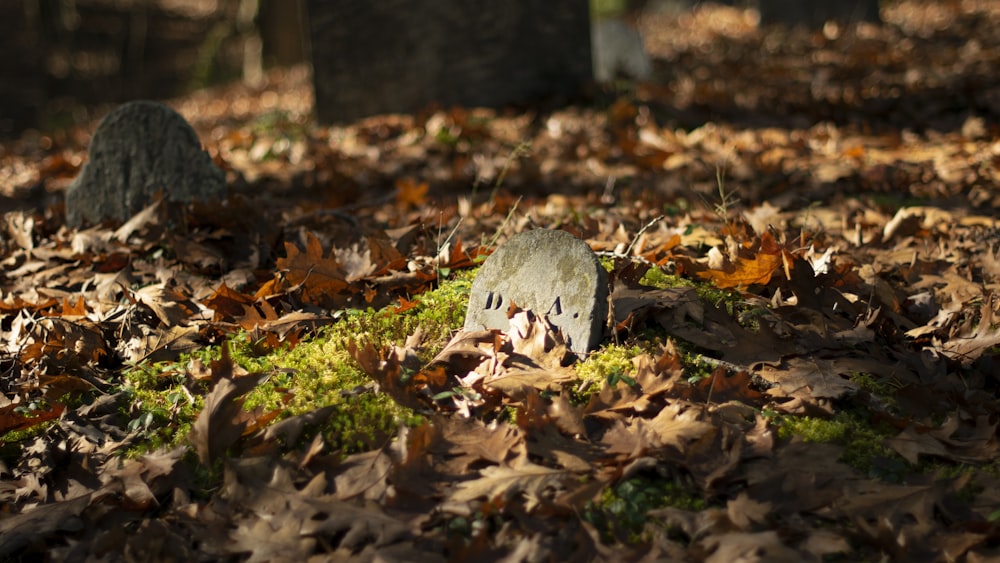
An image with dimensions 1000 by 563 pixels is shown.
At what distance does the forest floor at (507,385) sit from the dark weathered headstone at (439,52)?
230 centimetres

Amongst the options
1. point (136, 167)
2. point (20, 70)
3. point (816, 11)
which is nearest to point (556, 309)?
point (136, 167)

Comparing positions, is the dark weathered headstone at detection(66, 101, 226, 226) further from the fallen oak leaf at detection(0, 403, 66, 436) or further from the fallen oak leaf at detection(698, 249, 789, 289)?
the fallen oak leaf at detection(698, 249, 789, 289)

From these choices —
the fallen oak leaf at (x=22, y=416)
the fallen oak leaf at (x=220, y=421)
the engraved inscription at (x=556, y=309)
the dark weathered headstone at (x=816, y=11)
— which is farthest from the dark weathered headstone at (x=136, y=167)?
the dark weathered headstone at (x=816, y=11)

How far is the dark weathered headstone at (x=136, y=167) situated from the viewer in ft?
14.4

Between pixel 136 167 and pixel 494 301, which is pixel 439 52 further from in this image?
pixel 494 301

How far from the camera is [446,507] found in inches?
80.0

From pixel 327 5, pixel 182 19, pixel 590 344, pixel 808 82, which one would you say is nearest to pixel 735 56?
pixel 808 82

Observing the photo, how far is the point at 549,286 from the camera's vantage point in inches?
104

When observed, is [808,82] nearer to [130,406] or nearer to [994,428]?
[994,428]

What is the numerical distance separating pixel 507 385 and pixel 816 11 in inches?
424

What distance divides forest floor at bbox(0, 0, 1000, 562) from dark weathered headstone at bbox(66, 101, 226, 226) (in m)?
0.26

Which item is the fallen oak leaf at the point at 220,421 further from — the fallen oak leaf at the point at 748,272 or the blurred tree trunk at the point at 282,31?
the blurred tree trunk at the point at 282,31

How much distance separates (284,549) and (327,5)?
5.77 m

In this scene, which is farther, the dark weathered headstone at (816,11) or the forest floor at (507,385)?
the dark weathered headstone at (816,11)
